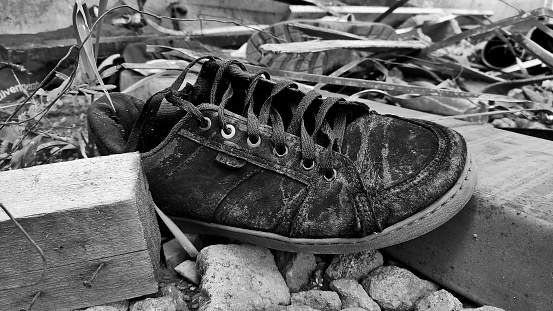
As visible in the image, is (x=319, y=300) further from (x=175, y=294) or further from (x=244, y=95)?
(x=244, y=95)

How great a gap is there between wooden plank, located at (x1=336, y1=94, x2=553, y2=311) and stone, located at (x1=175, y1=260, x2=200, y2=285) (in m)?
0.52

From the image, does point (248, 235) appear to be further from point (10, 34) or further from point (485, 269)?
point (10, 34)

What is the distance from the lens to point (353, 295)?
1.05 m

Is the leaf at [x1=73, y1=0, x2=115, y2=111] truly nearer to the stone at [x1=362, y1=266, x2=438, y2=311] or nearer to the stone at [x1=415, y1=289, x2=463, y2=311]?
the stone at [x1=362, y1=266, x2=438, y2=311]

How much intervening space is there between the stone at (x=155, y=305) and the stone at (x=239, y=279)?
0.07 meters

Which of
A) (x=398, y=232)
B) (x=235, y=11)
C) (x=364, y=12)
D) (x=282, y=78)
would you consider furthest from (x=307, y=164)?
(x=235, y=11)

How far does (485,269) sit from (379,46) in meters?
1.42

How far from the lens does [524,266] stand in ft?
3.25

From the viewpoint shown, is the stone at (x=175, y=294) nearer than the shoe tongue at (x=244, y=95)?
Yes

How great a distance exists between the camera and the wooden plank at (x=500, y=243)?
3.20ft

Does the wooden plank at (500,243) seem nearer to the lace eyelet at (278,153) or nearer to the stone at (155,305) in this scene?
the lace eyelet at (278,153)

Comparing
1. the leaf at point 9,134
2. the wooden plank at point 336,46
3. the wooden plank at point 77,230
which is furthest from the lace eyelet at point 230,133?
the wooden plank at point 336,46

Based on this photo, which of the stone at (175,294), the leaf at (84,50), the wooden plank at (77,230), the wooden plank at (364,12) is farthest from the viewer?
the wooden plank at (364,12)

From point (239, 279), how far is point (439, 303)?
Result: 45cm
